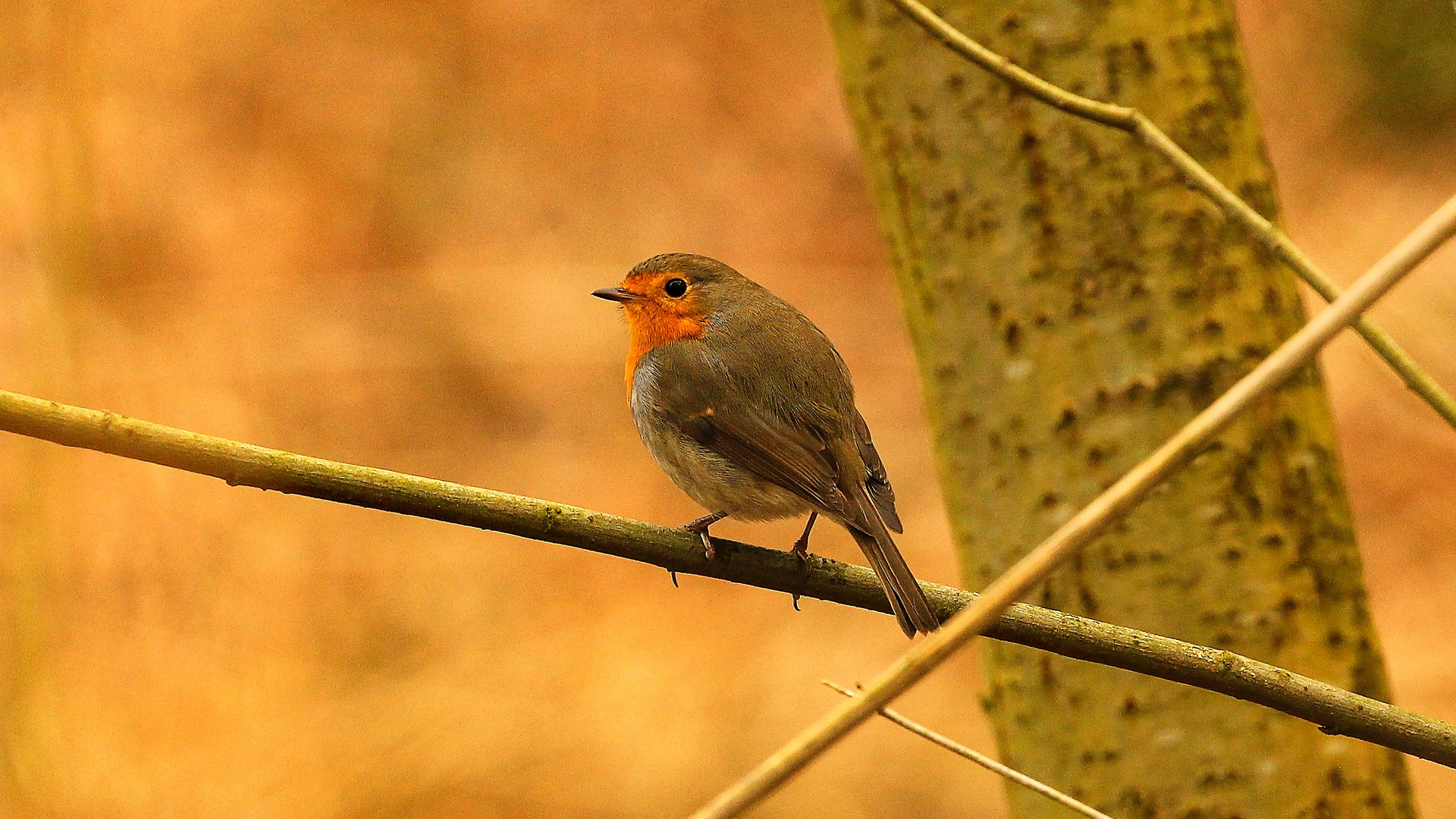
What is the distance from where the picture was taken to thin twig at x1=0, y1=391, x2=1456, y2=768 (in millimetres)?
1740

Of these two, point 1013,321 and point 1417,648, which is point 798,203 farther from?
point 1013,321

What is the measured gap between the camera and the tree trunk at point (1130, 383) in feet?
9.60

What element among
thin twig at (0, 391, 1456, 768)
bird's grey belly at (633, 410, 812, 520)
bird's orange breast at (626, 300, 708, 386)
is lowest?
thin twig at (0, 391, 1456, 768)

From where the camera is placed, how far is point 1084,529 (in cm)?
115

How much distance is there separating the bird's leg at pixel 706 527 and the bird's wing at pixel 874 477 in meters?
Result: 0.34

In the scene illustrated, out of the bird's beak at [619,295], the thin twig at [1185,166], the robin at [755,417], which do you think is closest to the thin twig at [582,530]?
the thin twig at [1185,166]

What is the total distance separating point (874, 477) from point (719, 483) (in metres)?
0.36

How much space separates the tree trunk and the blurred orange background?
2.78m

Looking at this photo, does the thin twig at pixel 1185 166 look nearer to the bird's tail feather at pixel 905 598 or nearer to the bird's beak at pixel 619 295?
the bird's tail feather at pixel 905 598

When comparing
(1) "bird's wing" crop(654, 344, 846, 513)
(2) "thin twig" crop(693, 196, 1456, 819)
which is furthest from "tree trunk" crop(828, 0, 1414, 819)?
(2) "thin twig" crop(693, 196, 1456, 819)

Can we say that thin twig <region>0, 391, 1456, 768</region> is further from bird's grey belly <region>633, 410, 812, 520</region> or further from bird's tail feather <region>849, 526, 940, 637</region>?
bird's grey belly <region>633, 410, 812, 520</region>

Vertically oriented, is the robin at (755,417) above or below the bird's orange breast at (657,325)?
below

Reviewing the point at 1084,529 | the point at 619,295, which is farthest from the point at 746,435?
the point at 1084,529

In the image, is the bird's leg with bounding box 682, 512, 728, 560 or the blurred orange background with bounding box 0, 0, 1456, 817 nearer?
the bird's leg with bounding box 682, 512, 728, 560
